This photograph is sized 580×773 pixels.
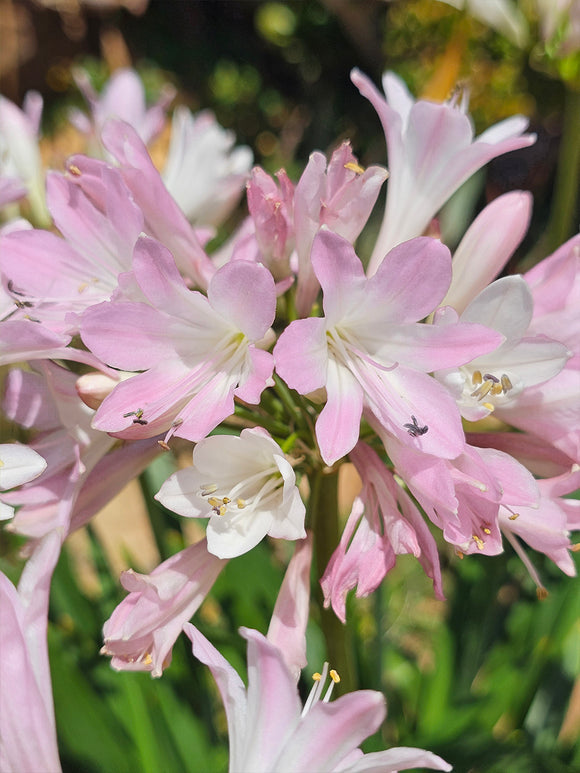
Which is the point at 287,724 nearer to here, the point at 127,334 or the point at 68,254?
the point at 127,334

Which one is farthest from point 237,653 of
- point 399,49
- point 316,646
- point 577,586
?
point 399,49

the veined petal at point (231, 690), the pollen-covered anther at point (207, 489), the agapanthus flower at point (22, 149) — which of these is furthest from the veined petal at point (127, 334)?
the agapanthus flower at point (22, 149)

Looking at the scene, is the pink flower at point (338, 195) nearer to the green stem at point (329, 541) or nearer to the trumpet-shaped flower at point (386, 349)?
the trumpet-shaped flower at point (386, 349)

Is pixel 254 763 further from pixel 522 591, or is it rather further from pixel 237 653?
pixel 522 591

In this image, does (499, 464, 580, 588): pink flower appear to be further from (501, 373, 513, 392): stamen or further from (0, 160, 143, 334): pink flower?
(0, 160, 143, 334): pink flower

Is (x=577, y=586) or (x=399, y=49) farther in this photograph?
(x=399, y=49)

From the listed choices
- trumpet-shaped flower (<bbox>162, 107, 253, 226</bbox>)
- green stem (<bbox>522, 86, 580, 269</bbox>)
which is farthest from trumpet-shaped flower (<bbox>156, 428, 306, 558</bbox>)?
green stem (<bbox>522, 86, 580, 269</bbox>)
